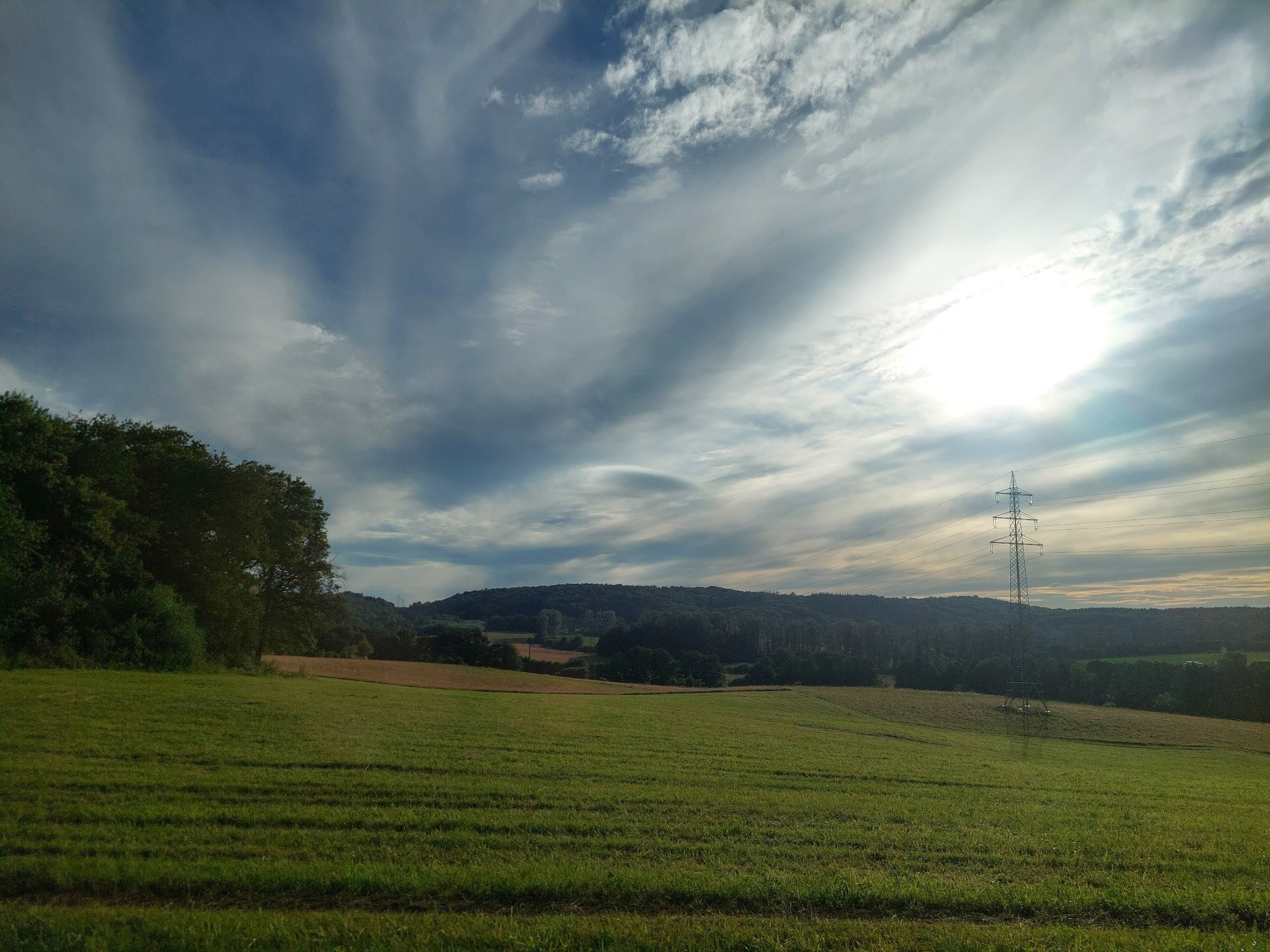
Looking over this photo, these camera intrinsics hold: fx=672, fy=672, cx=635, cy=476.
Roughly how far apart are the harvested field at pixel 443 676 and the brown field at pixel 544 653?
995 inches

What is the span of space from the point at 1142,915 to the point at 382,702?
3121 centimetres

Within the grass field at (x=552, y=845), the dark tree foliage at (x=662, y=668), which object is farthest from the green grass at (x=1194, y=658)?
the grass field at (x=552, y=845)

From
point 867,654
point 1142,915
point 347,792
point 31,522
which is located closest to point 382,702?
point 31,522

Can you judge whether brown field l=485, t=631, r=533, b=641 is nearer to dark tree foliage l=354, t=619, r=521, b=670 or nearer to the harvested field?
dark tree foliage l=354, t=619, r=521, b=670

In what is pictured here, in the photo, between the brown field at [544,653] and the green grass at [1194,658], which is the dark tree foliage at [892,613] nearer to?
the green grass at [1194,658]

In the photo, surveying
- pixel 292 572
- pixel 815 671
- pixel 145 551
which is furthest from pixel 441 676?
pixel 815 671

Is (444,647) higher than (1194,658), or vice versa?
(1194,658)

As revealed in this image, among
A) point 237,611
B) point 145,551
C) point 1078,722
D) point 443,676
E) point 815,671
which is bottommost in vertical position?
point 815,671

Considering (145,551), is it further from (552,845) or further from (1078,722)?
(1078,722)

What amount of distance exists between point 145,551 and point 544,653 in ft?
243

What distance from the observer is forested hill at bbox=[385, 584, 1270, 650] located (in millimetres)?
86438

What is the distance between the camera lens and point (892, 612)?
153125mm

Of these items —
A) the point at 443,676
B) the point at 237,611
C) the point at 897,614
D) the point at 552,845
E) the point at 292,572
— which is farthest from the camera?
the point at 897,614

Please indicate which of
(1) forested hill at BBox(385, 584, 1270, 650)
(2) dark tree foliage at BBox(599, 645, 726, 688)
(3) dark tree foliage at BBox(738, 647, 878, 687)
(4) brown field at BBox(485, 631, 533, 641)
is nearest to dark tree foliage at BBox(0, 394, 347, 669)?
(2) dark tree foliage at BBox(599, 645, 726, 688)
